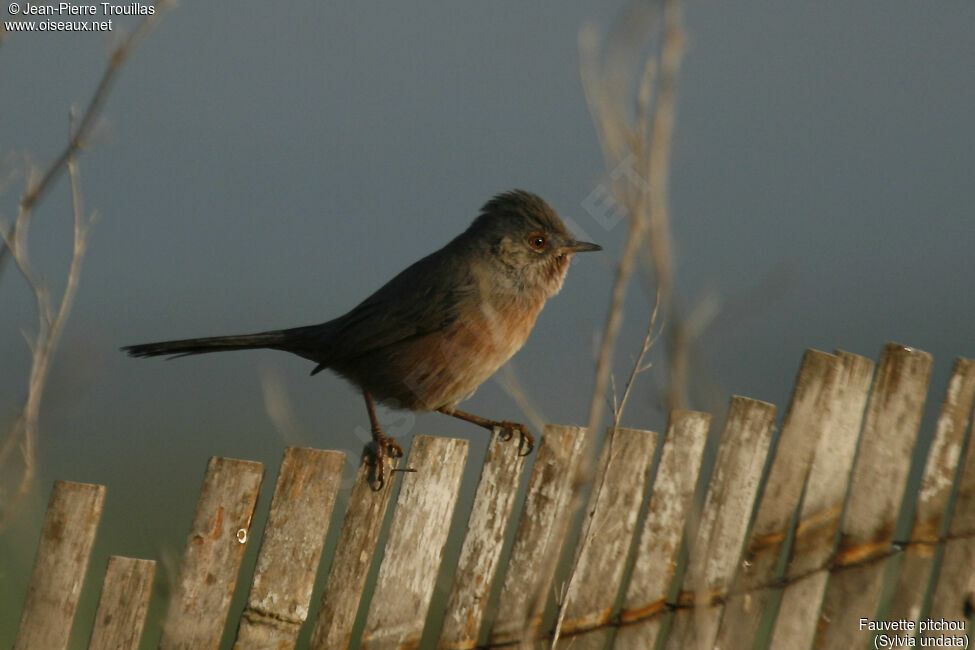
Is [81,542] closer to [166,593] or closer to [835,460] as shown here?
[166,593]

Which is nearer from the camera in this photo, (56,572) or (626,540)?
(56,572)

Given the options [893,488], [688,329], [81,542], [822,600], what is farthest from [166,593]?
[893,488]

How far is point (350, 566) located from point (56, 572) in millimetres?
1020

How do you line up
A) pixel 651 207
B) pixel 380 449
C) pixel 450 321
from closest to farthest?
pixel 651 207 < pixel 380 449 < pixel 450 321

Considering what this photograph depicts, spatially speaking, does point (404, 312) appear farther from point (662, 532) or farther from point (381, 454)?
point (662, 532)

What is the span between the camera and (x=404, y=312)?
529 centimetres

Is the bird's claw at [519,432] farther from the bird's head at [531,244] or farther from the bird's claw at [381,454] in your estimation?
the bird's head at [531,244]

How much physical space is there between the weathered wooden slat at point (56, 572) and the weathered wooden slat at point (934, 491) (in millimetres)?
3433

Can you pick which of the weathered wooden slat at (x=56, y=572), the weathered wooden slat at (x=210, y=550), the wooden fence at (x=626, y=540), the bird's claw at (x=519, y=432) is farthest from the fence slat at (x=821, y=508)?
the weathered wooden slat at (x=56, y=572)

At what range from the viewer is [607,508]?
157 inches

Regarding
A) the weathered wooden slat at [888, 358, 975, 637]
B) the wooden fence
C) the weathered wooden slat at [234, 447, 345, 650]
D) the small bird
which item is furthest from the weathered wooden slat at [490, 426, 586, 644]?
the weathered wooden slat at [888, 358, 975, 637]

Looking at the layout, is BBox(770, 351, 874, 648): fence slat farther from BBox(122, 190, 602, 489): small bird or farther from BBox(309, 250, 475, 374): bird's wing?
BBox(309, 250, 475, 374): bird's wing

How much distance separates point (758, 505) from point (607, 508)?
2.22ft

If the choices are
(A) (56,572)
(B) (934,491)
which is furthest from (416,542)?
(B) (934,491)
